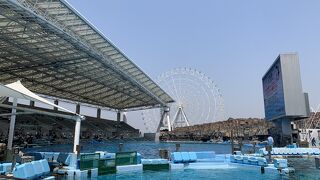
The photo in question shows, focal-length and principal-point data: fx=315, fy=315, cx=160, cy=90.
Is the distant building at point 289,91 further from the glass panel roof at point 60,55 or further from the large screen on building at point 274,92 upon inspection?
the glass panel roof at point 60,55

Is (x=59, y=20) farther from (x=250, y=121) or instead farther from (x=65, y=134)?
(x=250, y=121)

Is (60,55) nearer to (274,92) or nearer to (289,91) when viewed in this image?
(289,91)

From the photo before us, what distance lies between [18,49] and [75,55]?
7328 mm

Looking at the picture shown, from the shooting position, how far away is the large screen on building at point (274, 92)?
45678mm

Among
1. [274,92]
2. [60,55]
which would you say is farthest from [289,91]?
[60,55]

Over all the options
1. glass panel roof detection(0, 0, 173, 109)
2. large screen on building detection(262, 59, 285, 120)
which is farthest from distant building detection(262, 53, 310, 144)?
glass panel roof detection(0, 0, 173, 109)

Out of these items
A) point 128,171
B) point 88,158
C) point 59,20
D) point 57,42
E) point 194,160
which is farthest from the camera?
point 57,42

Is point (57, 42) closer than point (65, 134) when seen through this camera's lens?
Yes

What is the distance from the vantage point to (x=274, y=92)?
5022 centimetres

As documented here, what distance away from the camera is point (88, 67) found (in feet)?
170

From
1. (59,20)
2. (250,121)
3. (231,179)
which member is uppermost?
(59,20)

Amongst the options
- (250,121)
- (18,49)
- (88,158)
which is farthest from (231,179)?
(250,121)

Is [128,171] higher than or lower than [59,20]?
lower

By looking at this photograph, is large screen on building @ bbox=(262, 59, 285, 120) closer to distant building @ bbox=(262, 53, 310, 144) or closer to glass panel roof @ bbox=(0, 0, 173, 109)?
distant building @ bbox=(262, 53, 310, 144)
